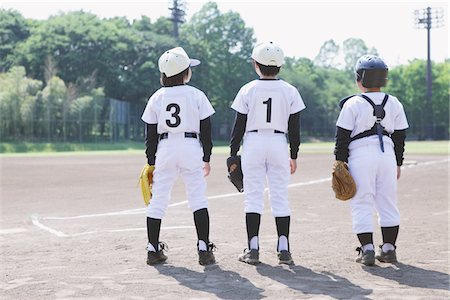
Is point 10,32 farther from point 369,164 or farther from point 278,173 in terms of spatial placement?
point 369,164

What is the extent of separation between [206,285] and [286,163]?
5.20 ft

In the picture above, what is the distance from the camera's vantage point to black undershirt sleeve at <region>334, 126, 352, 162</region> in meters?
5.77

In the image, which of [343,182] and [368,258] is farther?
[343,182]

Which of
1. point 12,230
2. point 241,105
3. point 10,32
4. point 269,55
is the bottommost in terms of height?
point 12,230

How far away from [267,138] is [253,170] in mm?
328

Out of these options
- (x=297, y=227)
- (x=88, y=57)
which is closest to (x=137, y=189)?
(x=297, y=227)

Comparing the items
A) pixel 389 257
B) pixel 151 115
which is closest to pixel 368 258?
pixel 389 257

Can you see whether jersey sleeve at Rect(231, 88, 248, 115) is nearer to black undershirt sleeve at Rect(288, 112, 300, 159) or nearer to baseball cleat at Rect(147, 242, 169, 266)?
black undershirt sleeve at Rect(288, 112, 300, 159)

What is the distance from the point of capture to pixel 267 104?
19.1ft

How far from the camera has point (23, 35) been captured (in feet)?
268

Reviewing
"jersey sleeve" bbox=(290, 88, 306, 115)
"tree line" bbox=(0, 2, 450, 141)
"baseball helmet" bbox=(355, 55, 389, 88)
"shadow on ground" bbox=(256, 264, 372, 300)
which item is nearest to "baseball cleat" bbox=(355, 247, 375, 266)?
"shadow on ground" bbox=(256, 264, 372, 300)

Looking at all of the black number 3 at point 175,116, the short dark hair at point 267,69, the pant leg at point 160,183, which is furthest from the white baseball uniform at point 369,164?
the pant leg at point 160,183

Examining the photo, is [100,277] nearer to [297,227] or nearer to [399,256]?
[399,256]

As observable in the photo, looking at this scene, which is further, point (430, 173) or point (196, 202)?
point (430, 173)
